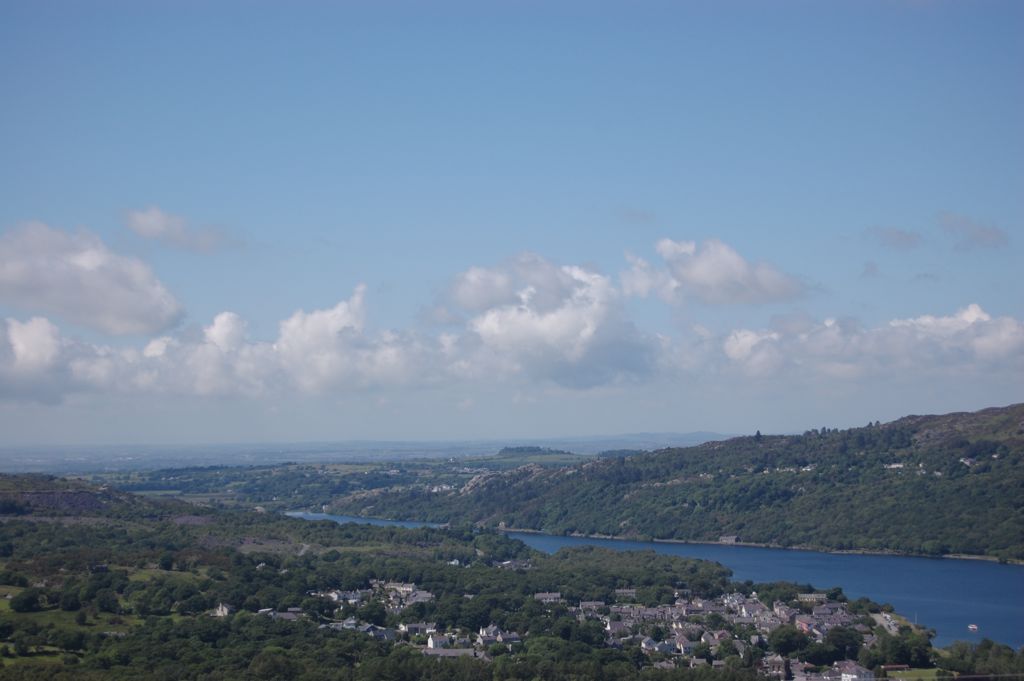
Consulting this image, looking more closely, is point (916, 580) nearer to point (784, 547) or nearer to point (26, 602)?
point (784, 547)

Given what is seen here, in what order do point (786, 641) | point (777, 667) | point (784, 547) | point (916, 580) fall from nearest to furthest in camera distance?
point (777, 667)
point (786, 641)
point (916, 580)
point (784, 547)

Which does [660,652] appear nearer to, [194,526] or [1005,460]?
[194,526]

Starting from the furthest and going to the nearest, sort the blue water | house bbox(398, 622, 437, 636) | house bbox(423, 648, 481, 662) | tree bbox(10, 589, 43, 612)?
1. the blue water
2. house bbox(398, 622, 437, 636)
3. tree bbox(10, 589, 43, 612)
4. house bbox(423, 648, 481, 662)

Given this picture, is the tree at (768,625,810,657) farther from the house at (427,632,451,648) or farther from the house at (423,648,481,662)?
the house at (427,632,451,648)

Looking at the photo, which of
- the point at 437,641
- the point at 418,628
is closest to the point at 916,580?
the point at 418,628

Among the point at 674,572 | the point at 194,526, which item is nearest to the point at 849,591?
the point at 674,572

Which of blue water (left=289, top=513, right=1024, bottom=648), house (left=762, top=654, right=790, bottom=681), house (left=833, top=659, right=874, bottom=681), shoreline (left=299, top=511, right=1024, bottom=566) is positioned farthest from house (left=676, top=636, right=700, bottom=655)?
shoreline (left=299, top=511, right=1024, bottom=566)
